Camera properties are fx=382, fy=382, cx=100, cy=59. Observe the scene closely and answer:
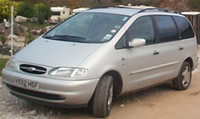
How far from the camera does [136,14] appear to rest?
630 centimetres

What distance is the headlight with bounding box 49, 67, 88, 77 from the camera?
4.99 m

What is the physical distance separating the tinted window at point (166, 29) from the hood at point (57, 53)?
5.57 ft

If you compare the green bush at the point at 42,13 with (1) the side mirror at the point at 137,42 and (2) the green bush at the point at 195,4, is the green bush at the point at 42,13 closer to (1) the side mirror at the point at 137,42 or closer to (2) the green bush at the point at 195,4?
(2) the green bush at the point at 195,4

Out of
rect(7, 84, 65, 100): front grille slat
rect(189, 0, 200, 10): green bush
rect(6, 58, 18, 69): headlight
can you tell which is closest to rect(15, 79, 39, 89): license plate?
rect(7, 84, 65, 100): front grille slat

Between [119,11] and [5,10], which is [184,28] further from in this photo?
[5,10]

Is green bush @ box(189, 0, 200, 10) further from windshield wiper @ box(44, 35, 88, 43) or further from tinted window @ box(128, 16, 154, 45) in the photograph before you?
windshield wiper @ box(44, 35, 88, 43)

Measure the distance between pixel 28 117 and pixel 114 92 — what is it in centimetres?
137

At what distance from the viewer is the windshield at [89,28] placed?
581cm

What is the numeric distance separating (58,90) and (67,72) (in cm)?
26

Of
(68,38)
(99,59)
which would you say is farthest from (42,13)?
(99,59)

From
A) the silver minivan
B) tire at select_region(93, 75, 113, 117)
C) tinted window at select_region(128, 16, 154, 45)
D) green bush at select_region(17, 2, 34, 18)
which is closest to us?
the silver minivan

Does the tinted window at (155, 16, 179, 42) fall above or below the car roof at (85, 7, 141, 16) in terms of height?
below

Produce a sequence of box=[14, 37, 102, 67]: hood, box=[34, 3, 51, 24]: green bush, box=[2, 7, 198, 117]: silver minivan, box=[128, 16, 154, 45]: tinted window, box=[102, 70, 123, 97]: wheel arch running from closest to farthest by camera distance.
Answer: box=[2, 7, 198, 117]: silver minivan, box=[14, 37, 102, 67]: hood, box=[102, 70, 123, 97]: wheel arch, box=[128, 16, 154, 45]: tinted window, box=[34, 3, 51, 24]: green bush

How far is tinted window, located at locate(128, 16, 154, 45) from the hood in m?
0.82
